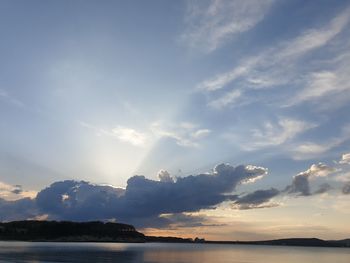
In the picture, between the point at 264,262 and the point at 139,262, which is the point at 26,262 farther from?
the point at 264,262

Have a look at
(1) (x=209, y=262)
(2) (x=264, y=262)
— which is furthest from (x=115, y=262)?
(2) (x=264, y=262)

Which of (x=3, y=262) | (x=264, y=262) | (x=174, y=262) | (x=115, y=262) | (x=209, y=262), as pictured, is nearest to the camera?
(x=3, y=262)

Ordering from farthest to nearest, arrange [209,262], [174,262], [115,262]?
1. [209,262]
2. [174,262]
3. [115,262]

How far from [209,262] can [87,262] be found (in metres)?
42.9

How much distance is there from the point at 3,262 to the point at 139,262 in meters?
36.8

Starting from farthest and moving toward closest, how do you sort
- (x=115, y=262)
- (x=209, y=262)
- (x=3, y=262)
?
(x=209, y=262) → (x=115, y=262) → (x=3, y=262)

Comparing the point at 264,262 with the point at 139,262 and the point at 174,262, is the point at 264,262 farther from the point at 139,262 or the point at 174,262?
the point at 139,262

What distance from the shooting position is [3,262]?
98938 mm

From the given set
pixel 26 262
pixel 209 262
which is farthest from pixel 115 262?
pixel 209 262

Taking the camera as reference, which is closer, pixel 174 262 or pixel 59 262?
pixel 59 262

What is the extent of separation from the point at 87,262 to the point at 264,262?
6979cm

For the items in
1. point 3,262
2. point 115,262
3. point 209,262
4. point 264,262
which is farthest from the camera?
point 264,262

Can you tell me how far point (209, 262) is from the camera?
14188 cm

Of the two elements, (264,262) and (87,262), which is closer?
(87,262)
